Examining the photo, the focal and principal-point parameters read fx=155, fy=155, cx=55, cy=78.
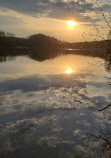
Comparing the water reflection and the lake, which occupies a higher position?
the water reflection

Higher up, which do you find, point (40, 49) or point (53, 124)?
point (40, 49)

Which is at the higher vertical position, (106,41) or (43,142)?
(106,41)

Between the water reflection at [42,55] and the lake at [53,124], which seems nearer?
the lake at [53,124]

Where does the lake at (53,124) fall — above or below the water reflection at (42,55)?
below

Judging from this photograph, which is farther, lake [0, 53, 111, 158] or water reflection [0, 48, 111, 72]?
water reflection [0, 48, 111, 72]

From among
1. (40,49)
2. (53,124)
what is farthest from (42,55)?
(40,49)

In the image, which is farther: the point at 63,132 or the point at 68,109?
the point at 68,109

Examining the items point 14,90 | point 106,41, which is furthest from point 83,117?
point 14,90

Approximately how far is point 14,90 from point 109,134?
10760 millimetres

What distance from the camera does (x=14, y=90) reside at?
646 inches

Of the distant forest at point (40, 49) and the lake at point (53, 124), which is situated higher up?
the distant forest at point (40, 49)

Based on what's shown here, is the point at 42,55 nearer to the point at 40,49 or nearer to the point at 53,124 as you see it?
the point at 53,124

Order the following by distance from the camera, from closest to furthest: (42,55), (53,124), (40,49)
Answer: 1. (53,124)
2. (42,55)
3. (40,49)

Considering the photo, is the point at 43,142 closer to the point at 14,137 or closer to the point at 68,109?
the point at 14,137
